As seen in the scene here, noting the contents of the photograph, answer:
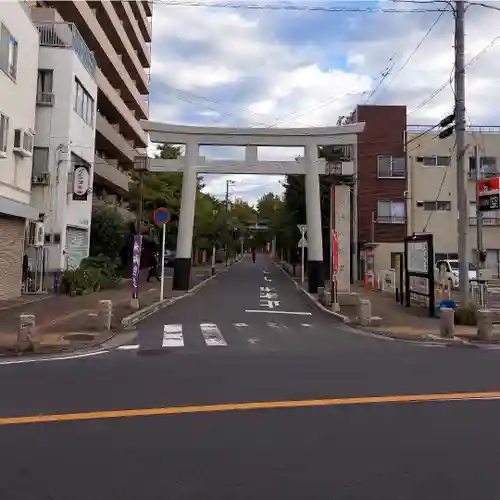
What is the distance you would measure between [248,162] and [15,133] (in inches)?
440

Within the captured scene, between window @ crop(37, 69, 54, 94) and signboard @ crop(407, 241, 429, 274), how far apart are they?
50.1 feet

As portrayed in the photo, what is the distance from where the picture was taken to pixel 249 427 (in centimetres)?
586

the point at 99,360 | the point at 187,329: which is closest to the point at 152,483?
the point at 99,360

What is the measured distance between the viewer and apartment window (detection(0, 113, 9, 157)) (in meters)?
18.7

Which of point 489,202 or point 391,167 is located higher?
point 391,167

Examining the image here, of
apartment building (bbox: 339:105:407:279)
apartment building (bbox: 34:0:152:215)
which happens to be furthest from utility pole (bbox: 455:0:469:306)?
apartment building (bbox: 339:105:407:279)

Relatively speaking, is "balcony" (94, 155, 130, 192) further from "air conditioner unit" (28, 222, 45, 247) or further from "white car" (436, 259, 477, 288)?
"white car" (436, 259, 477, 288)

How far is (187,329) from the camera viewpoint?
14664 millimetres

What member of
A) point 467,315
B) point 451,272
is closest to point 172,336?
point 467,315

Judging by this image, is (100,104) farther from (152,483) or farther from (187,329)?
(152,483)

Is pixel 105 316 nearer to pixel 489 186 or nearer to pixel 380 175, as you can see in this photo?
pixel 489 186

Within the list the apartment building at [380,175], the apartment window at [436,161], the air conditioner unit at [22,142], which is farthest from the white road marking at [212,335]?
the apartment window at [436,161]

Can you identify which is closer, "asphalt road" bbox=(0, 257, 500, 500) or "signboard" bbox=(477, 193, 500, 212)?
"asphalt road" bbox=(0, 257, 500, 500)

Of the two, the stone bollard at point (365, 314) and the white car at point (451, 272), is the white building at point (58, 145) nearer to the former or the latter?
the stone bollard at point (365, 314)
